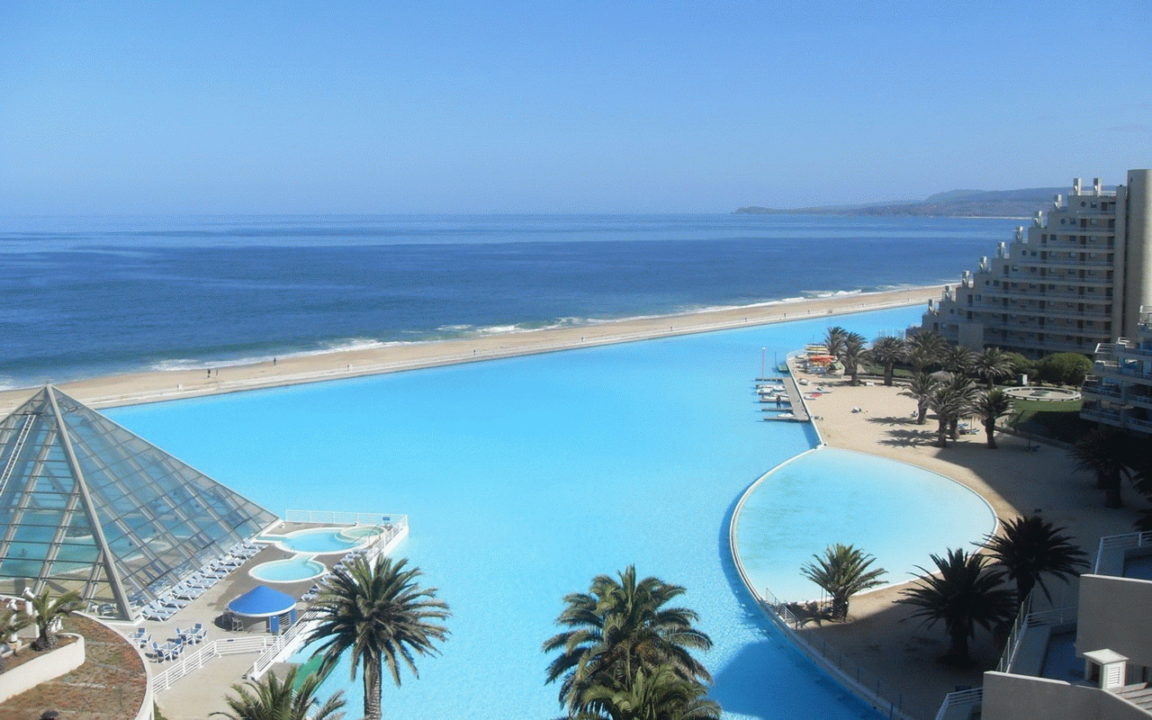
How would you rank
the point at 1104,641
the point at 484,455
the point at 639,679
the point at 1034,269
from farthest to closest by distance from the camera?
1. the point at 1034,269
2. the point at 484,455
3. the point at 639,679
4. the point at 1104,641

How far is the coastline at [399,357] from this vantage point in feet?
141

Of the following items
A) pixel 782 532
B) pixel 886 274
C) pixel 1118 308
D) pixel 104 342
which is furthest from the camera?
pixel 886 274

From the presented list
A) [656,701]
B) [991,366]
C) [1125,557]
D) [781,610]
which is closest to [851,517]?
[781,610]

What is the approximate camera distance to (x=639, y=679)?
11.6 metres

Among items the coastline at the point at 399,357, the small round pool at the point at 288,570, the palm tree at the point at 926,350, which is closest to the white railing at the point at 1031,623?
the small round pool at the point at 288,570

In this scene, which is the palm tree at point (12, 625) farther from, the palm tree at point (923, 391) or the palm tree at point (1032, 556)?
the palm tree at point (923, 391)

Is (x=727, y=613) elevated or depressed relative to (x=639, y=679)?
depressed

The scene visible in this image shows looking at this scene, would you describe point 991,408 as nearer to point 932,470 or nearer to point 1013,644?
point 932,470

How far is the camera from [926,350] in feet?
137

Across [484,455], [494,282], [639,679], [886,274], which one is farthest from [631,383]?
[886,274]

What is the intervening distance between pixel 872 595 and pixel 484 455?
15.8 metres

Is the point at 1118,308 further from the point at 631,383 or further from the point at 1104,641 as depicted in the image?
the point at 1104,641

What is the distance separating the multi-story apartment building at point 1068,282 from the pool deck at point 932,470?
882 cm

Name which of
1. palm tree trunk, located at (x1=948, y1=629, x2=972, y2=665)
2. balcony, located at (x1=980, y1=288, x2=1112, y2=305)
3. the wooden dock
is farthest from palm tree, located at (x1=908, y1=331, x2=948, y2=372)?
palm tree trunk, located at (x1=948, y1=629, x2=972, y2=665)
